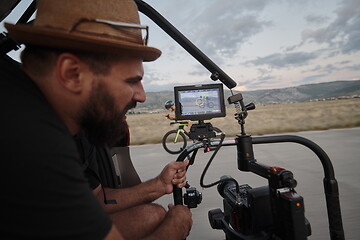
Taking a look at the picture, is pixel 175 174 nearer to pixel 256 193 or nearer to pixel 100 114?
pixel 256 193

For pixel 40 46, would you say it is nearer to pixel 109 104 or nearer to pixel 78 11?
pixel 78 11

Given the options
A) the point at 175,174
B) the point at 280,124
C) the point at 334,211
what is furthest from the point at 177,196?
the point at 280,124

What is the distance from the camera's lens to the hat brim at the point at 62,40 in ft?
2.19

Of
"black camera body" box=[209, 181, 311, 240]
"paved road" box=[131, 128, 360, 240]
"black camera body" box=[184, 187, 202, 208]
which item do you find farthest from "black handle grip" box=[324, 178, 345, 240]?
"paved road" box=[131, 128, 360, 240]

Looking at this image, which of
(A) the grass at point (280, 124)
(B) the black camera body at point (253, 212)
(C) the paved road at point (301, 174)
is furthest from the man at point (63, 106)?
(A) the grass at point (280, 124)

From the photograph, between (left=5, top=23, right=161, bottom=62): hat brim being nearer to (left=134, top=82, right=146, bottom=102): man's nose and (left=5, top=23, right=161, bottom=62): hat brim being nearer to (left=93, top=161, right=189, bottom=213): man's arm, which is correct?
(left=134, top=82, right=146, bottom=102): man's nose

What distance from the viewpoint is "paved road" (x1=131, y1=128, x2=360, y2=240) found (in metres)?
2.08

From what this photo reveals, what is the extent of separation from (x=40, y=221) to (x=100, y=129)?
1.33ft

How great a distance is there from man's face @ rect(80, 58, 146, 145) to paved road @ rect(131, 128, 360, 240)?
5.22 feet

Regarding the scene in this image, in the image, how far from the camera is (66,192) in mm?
552

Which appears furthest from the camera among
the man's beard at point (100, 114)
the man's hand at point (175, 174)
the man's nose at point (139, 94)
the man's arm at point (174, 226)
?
the man's hand at point (175, 174)

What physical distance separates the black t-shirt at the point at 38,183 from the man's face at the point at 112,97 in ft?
0.67

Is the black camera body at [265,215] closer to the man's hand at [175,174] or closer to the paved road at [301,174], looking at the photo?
the man's hand at [175,174]

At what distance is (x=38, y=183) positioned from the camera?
521 mm
